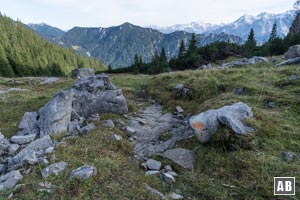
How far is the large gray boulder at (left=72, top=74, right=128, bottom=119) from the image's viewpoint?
12.2 metres

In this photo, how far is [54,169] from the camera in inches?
254

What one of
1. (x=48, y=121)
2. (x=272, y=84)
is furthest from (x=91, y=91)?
(x=272, y=84)

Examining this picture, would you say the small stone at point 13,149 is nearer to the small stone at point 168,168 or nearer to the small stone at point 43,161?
the small stone at point 43,161

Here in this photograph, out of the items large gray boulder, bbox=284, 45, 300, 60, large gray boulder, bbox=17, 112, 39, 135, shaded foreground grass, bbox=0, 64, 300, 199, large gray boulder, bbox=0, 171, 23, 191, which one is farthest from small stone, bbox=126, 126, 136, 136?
large gray boulder, bbox=284, 45, 300, 60

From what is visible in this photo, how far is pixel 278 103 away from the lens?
10.9 metres

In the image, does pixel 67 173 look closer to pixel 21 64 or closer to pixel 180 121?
pixel 180 121

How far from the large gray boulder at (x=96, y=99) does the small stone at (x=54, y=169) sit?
5.14 metres

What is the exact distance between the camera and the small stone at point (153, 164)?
288 inches

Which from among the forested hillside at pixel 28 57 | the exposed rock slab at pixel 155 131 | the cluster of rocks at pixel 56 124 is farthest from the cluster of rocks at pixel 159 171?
the forested hillside at pixel 28 57

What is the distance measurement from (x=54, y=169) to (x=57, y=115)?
459cm

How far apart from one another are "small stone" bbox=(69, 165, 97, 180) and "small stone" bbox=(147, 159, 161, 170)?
1.87m

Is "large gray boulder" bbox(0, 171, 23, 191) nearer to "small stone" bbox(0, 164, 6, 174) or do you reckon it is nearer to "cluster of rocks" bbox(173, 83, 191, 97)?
"small stone" bbox(0, 164, 6, 174)

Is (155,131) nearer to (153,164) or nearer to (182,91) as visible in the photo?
(153,164)

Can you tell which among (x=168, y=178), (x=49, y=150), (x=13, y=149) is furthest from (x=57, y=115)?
(x=168, y=178)
